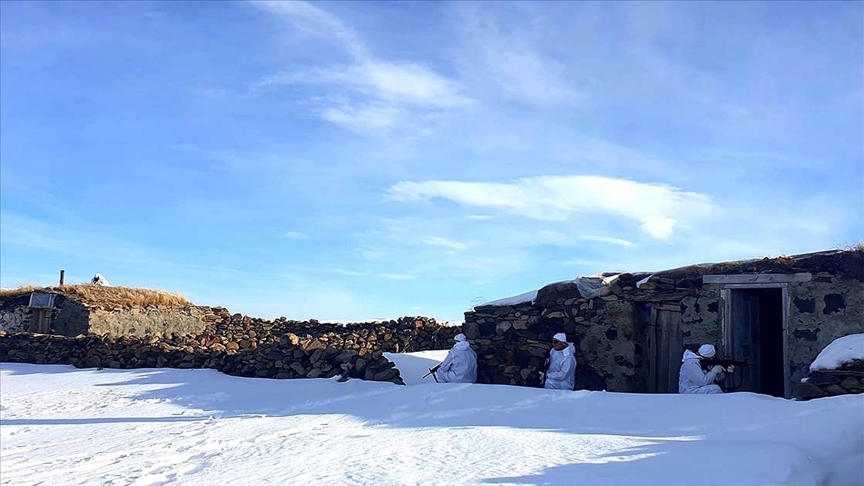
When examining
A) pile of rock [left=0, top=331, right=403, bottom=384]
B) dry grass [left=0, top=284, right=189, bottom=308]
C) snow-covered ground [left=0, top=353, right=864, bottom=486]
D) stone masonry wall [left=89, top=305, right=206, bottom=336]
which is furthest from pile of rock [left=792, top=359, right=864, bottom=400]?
dry grass [left=0, top=284, right=189, bottom=308]

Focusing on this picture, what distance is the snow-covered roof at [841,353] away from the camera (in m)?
8.64

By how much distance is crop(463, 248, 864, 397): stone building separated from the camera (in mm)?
10164

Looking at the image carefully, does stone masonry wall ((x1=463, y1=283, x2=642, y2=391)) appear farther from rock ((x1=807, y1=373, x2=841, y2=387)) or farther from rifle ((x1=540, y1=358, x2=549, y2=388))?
rock ((x1=807, y1=373, x2=841, y2=387))

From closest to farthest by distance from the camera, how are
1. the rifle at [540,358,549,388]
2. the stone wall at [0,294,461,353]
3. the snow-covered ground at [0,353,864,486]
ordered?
the snow-covered ground at [0,353,864,486]
the rifle at [540,358,549,388]
the stone wall at [0,294,461,353]

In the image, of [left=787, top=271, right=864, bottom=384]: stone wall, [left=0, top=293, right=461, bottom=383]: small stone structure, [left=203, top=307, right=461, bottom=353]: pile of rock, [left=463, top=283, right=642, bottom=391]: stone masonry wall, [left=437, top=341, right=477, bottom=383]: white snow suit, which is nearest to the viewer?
[left=787, top=271, right=864, bottom=384]: stone wall

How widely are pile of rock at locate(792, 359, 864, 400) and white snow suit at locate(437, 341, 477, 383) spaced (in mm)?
5412

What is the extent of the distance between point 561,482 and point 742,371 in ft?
21.1

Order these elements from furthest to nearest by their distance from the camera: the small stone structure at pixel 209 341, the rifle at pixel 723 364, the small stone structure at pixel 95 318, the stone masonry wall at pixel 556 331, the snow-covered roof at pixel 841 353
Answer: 1. the small stone structure at pixel 95 318
2. the small stone structure at pixel 209 341
3. the stone masonry wall at pixel 556 331
4. the rifle at pixel 723 364
5. the snow-covered roof at pixel 841 353

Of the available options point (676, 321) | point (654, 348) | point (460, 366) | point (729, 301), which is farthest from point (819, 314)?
point (460, 366)

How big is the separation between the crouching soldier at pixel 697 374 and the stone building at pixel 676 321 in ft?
1.79

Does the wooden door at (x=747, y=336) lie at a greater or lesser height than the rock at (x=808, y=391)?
greater

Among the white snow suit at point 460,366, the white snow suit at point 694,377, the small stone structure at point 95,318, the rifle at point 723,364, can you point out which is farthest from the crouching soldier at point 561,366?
the small stone structure at point 95,318

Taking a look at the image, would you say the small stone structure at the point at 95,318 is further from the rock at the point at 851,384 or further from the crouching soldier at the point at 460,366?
the rock at the point at 851,384

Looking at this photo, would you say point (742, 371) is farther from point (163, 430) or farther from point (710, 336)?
point (163, 430)
